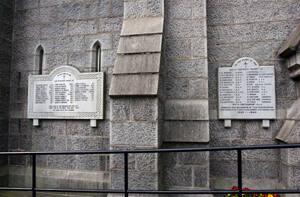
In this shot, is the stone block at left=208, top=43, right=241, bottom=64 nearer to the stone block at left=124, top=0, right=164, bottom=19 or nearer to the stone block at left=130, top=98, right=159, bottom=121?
the stone block at left=124, top=0, right=164, bottom=19

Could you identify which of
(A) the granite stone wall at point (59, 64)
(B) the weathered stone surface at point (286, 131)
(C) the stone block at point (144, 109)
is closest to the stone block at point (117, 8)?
(A) the granite stone wall at point (59, 64)

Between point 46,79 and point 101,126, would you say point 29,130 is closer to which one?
point 46,79

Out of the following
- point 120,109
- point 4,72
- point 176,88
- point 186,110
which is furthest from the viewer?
point 4,72

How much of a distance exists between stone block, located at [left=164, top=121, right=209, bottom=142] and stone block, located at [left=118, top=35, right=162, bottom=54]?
116 centimetres

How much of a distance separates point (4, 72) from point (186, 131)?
3988 mm

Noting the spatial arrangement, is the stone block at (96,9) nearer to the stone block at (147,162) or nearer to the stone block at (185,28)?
the stone block at (185,28)

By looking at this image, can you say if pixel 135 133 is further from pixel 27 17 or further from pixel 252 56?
pixel 27 17

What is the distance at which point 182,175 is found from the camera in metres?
3.41

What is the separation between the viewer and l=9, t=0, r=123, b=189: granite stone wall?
4.25m

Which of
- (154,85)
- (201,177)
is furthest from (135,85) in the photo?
(201,177)

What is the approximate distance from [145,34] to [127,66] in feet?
1.98

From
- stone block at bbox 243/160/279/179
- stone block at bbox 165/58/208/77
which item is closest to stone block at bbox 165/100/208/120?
stone block at bbox 165/58/208/77

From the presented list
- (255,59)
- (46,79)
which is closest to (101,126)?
(46,79)

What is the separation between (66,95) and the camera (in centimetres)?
427
